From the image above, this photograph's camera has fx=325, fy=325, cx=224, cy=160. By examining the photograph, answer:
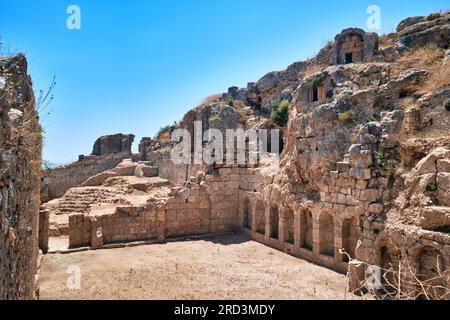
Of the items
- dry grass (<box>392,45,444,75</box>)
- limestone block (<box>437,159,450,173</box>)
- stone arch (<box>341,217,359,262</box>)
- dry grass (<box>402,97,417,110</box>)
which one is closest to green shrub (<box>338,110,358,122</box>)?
dry grass (<box>402,97,417,110</box>)

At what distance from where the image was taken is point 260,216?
15.6 meters

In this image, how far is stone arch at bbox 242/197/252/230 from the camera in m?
16.4

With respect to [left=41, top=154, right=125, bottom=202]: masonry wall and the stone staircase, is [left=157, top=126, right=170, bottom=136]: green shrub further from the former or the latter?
the stone staircase

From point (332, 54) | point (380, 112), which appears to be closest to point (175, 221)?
point (380, 112)

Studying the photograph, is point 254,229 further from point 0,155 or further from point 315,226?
point 0,155

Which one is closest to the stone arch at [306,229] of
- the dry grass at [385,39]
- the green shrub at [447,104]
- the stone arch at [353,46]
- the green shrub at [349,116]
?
the green shrub at [349,116]

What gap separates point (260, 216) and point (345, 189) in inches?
220

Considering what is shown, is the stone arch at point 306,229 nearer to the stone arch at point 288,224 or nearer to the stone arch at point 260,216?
the stone arch at point 288,224

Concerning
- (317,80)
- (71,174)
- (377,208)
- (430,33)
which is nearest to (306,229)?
(377,208)

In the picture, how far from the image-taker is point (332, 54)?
2127cm

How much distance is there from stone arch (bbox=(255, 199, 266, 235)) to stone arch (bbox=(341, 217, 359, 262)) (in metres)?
5.01

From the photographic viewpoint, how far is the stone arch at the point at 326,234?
11.7 metres

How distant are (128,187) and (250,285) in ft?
57.5

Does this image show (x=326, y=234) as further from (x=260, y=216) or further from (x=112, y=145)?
(x=112, y=145)
